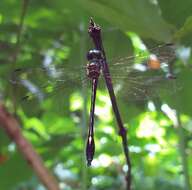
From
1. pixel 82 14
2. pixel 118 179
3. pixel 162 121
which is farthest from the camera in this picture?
pixel 118 179

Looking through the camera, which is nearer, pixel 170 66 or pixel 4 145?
pixel 170 66

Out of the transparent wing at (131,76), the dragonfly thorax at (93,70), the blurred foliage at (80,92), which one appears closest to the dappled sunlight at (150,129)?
the blurred foliage at (80,92)

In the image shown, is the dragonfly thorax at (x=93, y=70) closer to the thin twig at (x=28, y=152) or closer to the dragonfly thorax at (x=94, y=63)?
the dragonfly thorax at (x=94, y=63)

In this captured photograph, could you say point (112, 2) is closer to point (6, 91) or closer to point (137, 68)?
point (137, 68)

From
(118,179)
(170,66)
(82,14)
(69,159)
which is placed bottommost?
(118,179)

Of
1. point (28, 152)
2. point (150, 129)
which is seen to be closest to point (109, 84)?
point (28, 152)

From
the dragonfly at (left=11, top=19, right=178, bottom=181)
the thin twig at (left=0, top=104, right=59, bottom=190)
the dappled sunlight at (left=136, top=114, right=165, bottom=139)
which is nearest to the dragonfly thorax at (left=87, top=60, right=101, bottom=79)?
the dragonfly at (left=11, top=19, right=178, bottom=181)

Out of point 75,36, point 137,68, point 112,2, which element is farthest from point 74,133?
point 112,2
